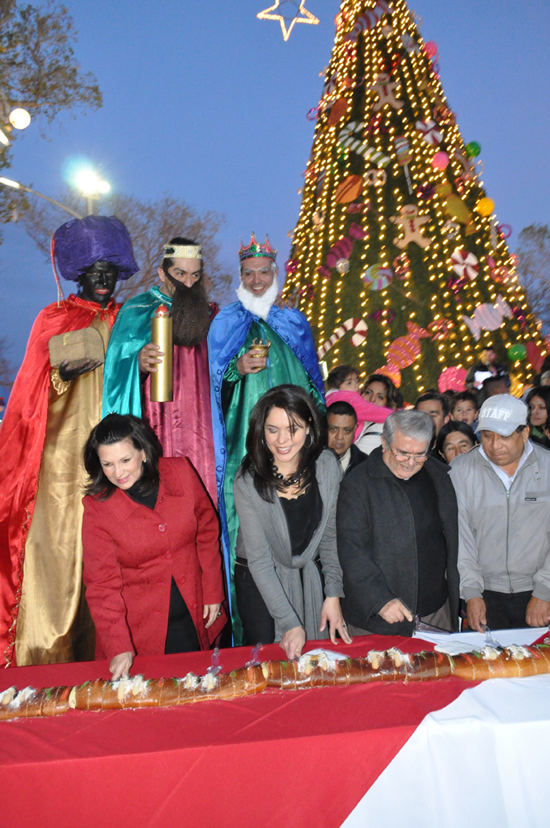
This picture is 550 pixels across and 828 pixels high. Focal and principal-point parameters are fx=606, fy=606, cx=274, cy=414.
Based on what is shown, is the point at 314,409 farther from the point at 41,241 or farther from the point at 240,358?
the point at 41,241

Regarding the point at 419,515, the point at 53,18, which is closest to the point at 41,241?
the point at 53,18

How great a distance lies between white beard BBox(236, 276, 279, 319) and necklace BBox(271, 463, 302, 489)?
1.28 metres

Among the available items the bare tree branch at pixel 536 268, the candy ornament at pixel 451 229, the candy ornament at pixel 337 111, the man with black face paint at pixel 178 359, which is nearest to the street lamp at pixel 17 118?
the candy ornament at pixel 337 111

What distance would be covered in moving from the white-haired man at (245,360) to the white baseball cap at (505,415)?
40.2 inches

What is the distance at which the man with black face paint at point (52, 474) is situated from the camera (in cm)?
313

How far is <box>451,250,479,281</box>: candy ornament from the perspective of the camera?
28.6ft

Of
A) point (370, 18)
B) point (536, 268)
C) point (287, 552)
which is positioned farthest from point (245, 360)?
point (536, 268)

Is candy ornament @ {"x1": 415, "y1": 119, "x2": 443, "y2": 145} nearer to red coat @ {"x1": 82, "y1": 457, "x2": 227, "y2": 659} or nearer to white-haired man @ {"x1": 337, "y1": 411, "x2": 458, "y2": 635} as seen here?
white-haired man @ {"x1": 337, "y1": 411, "x2": 458, "y2": 635}

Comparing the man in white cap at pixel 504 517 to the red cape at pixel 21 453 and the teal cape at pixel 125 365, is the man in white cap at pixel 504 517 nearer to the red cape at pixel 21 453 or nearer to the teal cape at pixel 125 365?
the teal cape at pixel 125 365

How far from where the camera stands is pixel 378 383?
5445mm

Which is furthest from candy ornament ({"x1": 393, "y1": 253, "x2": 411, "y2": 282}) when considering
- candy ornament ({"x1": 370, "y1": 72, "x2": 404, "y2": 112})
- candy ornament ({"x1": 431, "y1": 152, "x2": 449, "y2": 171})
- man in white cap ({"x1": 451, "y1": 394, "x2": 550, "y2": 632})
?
man in white cap ({"x1": 451, "y1": 394, "x2": 550, "y2": 632})

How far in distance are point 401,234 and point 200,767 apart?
848cm

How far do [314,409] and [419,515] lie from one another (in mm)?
689

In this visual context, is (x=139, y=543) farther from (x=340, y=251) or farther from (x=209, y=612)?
(x=340, y=251)
